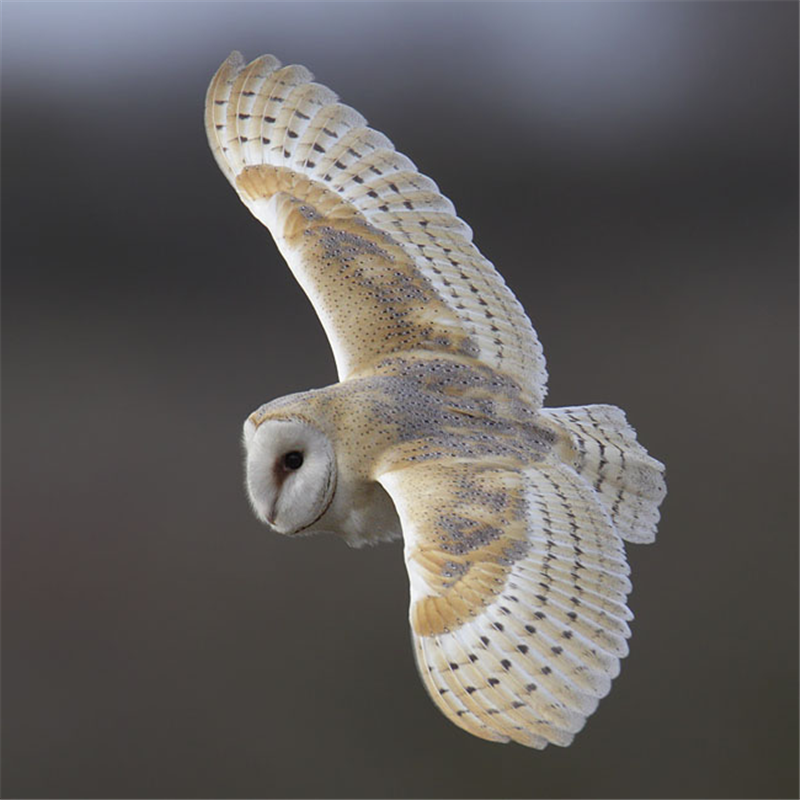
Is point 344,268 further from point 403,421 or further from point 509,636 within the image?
point 509,636

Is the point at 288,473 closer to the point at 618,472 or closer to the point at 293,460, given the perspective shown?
the point at 293,460

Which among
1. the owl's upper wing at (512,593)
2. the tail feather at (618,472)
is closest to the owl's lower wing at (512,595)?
the owl's upper wing at (512,593)

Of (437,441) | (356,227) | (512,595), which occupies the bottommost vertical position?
(512,595)

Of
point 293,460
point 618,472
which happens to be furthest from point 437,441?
point 618,472

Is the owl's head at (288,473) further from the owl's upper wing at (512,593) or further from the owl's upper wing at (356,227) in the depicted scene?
the owl's upper wing at (356,227)

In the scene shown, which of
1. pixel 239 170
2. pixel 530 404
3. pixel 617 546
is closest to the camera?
pixel 617 546

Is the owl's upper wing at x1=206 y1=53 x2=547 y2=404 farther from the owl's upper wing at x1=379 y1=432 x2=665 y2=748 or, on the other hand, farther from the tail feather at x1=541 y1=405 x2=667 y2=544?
the owl's upper wing at x1=379 y1=432 x2=665 y2=748

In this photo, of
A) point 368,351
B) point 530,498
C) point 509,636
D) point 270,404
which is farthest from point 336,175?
point 509,636
